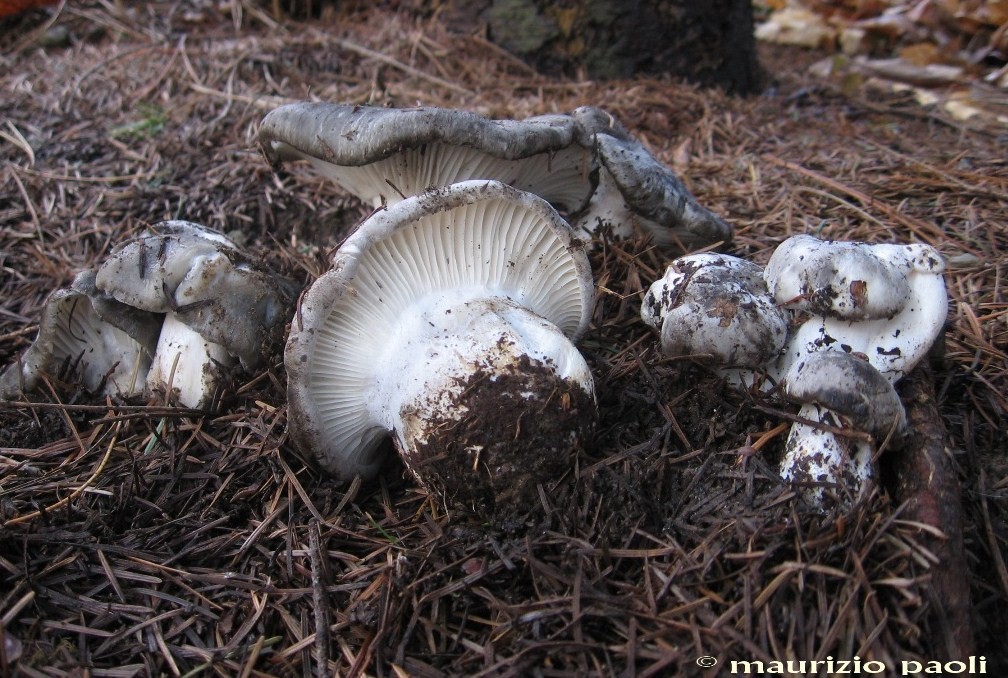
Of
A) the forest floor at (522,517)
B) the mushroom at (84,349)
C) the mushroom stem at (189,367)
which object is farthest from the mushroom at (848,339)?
the mushroom at (84,349)

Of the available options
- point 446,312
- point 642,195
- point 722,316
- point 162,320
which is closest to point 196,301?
point 162,320

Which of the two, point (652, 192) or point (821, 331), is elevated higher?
point (652, 192)

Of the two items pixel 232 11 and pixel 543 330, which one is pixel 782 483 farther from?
pixel 232 11

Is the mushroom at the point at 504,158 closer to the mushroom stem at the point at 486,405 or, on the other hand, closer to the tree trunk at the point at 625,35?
the mushroom stem at the point at 486,405

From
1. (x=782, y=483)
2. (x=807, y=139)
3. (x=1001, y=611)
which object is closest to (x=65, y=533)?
(x=782, y=483)

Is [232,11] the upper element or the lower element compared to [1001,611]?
upper

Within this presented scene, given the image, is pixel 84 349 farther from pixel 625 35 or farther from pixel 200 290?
pixel 625 35

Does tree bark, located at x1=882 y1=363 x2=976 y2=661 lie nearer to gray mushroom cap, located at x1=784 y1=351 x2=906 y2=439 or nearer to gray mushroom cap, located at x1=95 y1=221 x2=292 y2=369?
gray mushroom cap, located at x1=784 y1=351 x2=906 y2=439

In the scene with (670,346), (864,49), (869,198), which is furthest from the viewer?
(864,49)
